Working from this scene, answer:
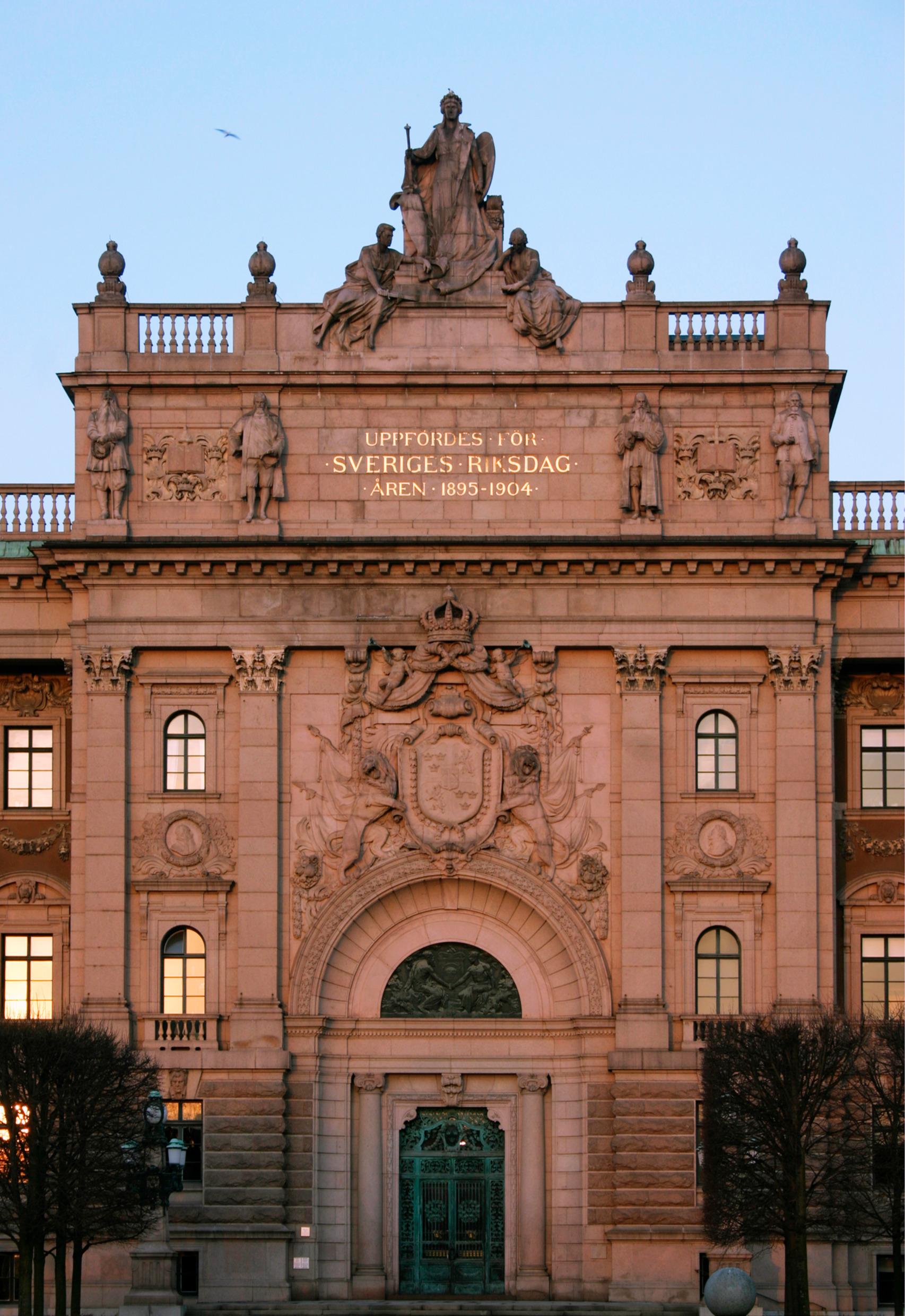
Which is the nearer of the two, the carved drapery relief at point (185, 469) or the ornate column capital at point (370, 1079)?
the ornate column capital at point (370, 1079)

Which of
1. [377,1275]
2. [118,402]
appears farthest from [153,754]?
[377,1275]

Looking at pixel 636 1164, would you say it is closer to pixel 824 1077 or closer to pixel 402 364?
pixel 824 1077

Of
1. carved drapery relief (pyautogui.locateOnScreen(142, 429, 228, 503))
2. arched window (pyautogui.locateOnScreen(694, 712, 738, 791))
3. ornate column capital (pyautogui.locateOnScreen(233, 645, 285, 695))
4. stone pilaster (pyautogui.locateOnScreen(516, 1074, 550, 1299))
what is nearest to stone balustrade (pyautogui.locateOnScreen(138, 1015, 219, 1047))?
stone pilaster (pyautogui.locateOnScreen(516, 1074, 550, 1299))

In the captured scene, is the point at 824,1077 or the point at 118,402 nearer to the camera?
the point at 824,1077

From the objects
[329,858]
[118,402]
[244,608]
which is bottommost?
[329,858]

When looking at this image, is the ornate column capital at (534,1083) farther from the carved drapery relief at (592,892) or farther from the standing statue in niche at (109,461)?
the standing statue in niche at (109,461)

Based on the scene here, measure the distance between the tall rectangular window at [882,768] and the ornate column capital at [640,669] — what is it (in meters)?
5.53

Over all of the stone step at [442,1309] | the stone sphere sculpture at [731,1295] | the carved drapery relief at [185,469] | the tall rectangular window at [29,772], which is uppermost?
the carved drapery relief at [185,469]

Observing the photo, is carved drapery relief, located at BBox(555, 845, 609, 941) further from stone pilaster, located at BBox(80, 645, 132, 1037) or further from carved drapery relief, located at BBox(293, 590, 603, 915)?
stone pilaster, located at BBox(80, 645, 132, 1037)

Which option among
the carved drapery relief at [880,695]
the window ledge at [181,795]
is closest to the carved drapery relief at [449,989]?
the window ledge at [181,795]

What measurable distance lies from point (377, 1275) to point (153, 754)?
41.6 feet

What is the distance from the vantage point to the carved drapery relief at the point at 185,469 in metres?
65.4

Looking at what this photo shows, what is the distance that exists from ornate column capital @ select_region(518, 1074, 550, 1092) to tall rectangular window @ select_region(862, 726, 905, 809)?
31.9ft

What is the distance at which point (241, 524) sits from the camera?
64.9m
